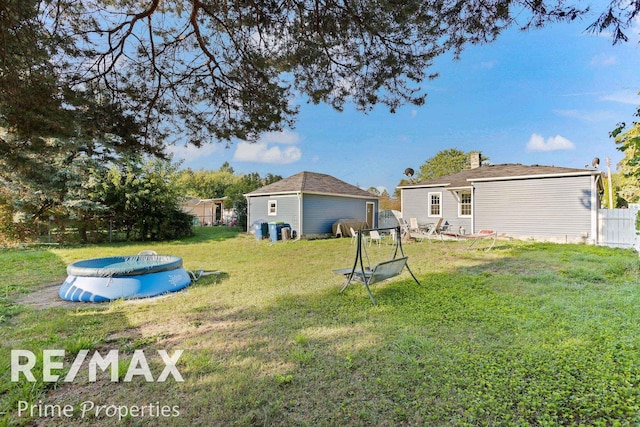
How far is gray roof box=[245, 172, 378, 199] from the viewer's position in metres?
16.7

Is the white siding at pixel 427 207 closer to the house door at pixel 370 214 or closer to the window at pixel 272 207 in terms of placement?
the house door at pixel 370 214

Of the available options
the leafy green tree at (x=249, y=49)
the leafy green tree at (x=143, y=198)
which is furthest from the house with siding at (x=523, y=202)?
the leafy green tree at (x=143, y=198)

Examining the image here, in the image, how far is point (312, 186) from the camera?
1716 centimetres

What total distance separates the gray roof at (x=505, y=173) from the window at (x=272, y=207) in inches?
323

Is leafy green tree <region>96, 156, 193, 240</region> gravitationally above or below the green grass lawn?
above

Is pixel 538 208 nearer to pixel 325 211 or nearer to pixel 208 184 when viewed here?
pixel 325 211

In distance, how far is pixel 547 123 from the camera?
16172 millimetres

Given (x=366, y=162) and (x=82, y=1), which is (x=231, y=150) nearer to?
(x=82, y=1)

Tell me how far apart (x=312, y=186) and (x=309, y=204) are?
1.26 m

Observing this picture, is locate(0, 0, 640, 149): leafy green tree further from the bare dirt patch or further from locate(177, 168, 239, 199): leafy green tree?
locate(177, 168, 239, 199): leafy green tree

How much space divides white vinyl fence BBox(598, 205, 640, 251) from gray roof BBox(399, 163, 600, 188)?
68.9 inches

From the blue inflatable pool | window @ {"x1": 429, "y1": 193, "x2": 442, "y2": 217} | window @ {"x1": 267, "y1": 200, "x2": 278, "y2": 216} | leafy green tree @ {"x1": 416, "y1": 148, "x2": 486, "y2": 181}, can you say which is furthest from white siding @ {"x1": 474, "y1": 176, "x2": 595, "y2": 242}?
leafy green tree @ {"x1": 416, "y1": 148, "x2": 486, "y2": 181}

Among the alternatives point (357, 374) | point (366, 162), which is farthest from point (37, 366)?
point (366, 162)

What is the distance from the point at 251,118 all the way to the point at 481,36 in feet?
11.1
